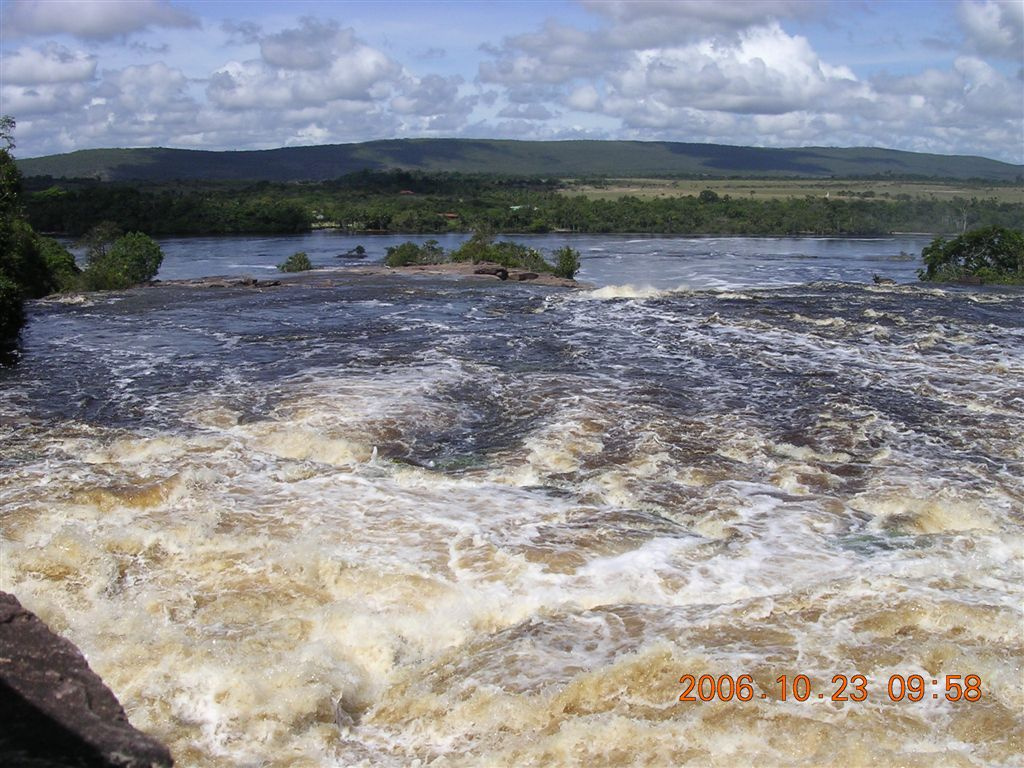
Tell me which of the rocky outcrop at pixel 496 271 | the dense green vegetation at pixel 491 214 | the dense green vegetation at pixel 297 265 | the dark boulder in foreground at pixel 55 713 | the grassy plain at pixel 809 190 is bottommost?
the dark boulder in foreground at pixel 55 713

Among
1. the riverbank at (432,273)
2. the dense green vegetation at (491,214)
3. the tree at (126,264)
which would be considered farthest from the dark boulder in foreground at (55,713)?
the dense green vegetation at (491,214)

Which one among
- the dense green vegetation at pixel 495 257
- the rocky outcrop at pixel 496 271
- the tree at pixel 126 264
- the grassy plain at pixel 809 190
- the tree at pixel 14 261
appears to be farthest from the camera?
the grassy plain at pixel 809 190

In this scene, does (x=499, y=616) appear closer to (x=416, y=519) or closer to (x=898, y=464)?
(x=416, y=519)

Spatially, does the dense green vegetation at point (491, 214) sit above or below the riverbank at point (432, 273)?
above

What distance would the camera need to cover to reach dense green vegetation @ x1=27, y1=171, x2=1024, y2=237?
80.4 m

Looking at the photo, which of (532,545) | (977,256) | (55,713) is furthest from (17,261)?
(977,256)

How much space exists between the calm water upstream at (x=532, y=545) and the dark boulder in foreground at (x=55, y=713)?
5.71 feet

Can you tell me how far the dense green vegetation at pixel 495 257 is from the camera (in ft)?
134

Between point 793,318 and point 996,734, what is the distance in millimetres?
19426

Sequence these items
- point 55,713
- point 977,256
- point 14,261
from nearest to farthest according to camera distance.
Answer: point 55,713 → point 14,261 → point 977,256

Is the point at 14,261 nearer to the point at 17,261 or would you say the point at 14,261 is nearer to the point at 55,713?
the point at 17,261

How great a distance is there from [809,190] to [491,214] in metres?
73.5

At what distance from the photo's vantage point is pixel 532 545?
995 cm

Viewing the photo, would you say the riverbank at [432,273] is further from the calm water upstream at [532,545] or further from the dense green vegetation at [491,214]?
the dense green vegetation at [491,214]
